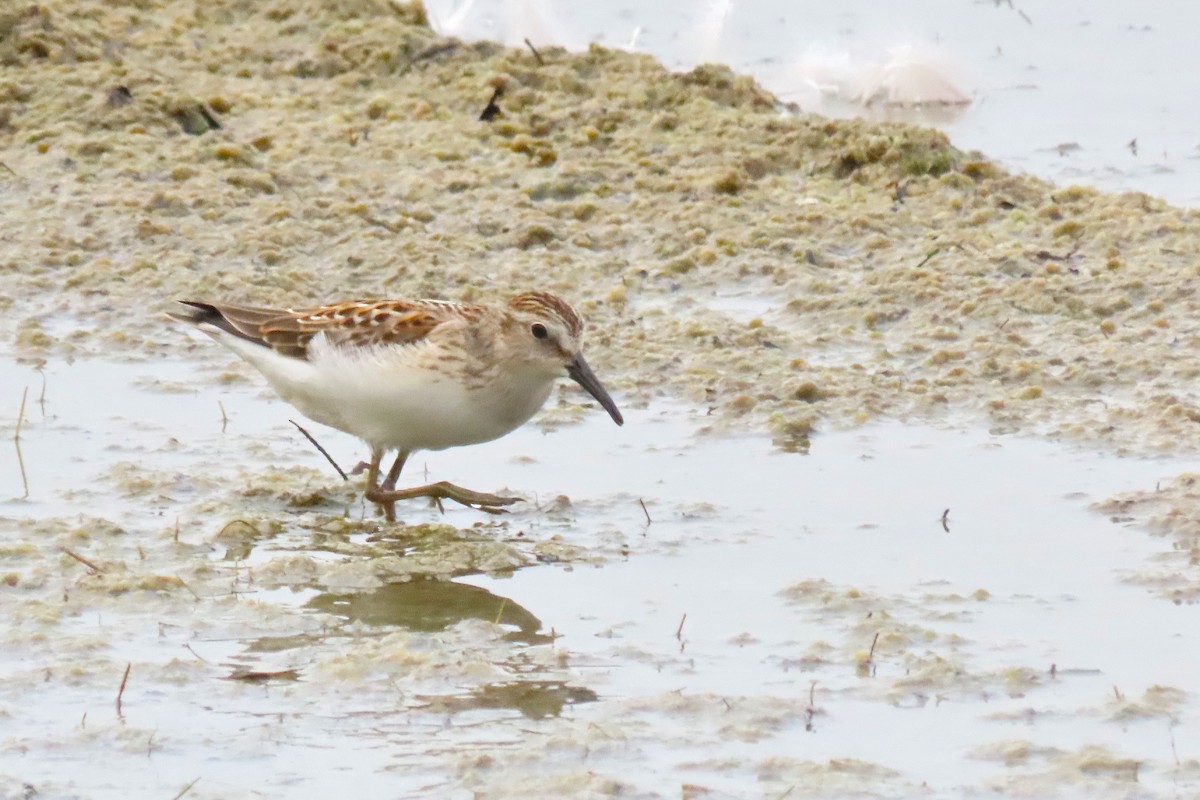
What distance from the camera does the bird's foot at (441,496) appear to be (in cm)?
723

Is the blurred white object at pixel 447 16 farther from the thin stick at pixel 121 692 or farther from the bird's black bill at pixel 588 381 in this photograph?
the thin stick at pixel 121 692

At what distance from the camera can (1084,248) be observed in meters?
9.55

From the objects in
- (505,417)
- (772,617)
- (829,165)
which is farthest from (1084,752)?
(829,165)

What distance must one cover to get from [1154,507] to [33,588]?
3829 mm

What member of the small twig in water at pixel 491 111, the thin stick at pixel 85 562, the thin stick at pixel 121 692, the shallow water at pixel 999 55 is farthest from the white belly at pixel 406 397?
the shallow water at pixel 999 55

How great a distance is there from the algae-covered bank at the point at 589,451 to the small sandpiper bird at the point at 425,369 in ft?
0.96

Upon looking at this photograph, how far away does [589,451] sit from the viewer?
25.7ft

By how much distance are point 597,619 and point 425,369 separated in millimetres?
1461

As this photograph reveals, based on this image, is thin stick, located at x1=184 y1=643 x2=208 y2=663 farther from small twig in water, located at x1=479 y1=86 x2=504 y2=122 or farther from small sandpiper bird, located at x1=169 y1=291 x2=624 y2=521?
small twig in water, located at x1=479 y1=86 x2=504 y2=122

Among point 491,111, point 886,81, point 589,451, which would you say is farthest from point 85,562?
point 886,81

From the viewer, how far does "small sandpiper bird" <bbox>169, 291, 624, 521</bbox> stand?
7.20 m

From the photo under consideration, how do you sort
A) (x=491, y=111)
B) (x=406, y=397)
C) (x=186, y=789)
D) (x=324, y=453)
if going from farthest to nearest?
(x=491, y=111) < (x=324, y=453) < (x=406, y=397) < (x=186, y=789)

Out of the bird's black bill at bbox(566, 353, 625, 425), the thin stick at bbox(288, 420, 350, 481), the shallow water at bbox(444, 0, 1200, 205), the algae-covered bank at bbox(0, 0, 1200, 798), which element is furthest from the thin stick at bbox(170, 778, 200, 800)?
the shallow water at bbox(444, 0, 1200, 205)

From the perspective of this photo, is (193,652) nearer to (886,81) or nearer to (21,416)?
(21,416)
